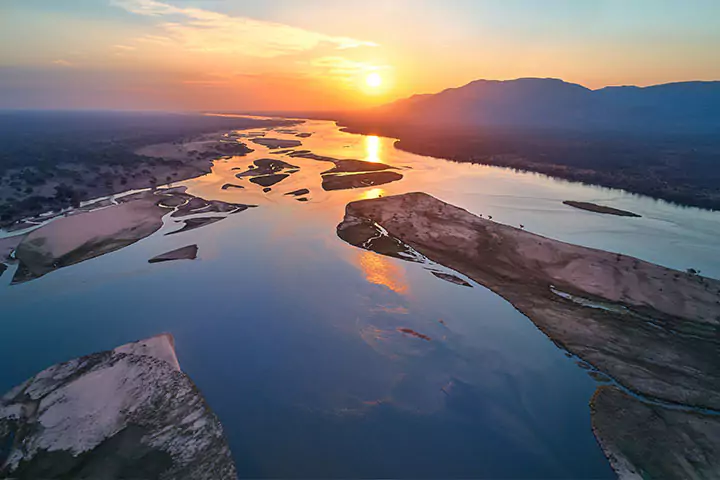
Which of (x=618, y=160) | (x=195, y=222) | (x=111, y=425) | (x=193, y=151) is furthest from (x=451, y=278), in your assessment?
(x=193, y=151)

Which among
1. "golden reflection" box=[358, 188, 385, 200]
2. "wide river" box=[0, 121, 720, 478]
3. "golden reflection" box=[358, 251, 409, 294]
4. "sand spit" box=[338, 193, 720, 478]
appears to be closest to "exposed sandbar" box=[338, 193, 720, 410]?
"sand spit" box=[338, 193, 720, 478]

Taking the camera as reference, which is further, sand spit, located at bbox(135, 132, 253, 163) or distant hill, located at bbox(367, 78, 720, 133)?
distant hill, located at bbox(367, 78, 720, 133)

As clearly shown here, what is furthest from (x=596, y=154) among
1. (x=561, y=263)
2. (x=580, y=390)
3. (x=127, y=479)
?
(x=127, y=479)

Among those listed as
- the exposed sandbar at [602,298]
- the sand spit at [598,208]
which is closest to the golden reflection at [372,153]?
the sand spit at [598,208]

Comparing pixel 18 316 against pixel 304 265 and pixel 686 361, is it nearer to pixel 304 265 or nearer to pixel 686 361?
pixel 304 265

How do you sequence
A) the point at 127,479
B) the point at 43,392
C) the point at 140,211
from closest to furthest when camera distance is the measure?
1. the point at 127,479
2. the point at 43,392
3. the point at 140,211

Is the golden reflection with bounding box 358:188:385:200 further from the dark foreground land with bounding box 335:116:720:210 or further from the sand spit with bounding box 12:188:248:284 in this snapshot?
the dark foreground land with bounding box 335:116:720:210

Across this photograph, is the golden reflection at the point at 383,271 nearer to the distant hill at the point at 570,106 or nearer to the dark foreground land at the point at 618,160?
the dark foreground land at the point at 618,160
